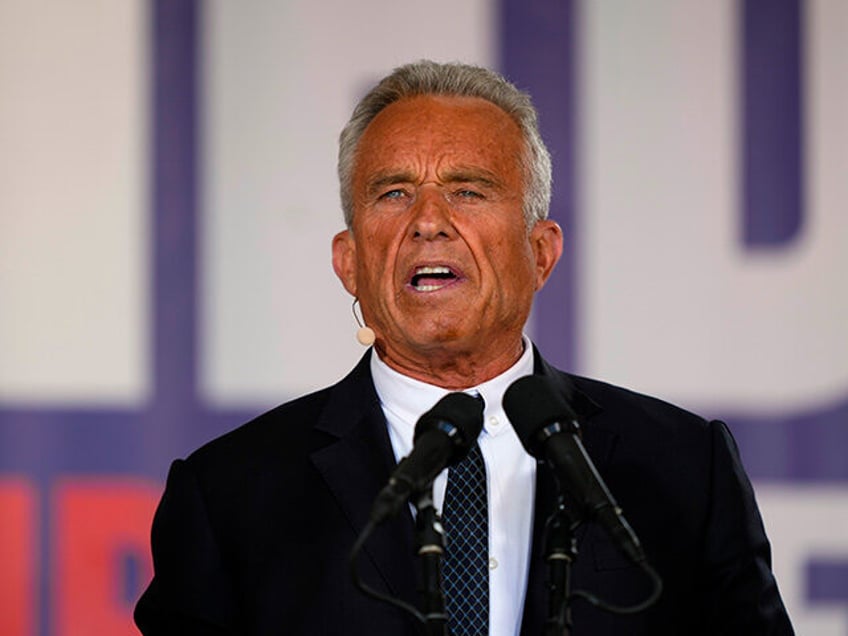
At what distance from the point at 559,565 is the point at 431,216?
2.36 ft

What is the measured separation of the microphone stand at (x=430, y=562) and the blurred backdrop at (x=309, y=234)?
1.65m

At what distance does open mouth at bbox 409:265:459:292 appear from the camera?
2178 millimetres

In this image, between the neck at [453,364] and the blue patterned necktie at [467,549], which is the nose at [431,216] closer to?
the neck at [453,364]

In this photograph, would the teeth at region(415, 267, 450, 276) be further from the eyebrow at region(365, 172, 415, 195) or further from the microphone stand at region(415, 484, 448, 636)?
the microphone stand at region(415, 484, 448, 636)

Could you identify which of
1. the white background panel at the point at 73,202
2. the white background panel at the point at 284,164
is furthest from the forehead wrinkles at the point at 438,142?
the white background panel at the point at 73,202

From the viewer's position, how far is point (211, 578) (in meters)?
2.16

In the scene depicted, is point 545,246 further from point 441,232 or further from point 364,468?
point 364,468

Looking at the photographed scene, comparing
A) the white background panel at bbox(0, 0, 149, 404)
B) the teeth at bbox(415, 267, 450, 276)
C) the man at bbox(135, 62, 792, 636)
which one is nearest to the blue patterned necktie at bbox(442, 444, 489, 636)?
the man at bbox(135, 62, 792, 636)

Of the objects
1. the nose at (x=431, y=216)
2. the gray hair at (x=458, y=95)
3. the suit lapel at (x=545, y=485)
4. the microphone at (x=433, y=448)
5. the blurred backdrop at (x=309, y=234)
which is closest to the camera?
the microphone at (x=433, y=448)

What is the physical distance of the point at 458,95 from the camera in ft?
7.64

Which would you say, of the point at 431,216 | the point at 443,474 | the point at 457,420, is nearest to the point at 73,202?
the point at 431,216

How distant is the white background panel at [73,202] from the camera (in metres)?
3.19

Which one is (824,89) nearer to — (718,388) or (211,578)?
(718,388)

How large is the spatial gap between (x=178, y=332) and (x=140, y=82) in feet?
1.82
